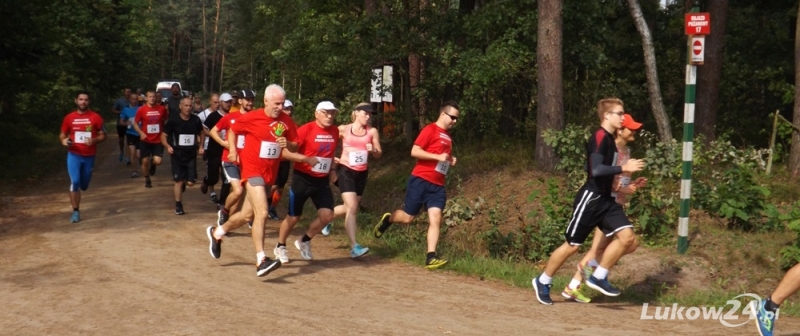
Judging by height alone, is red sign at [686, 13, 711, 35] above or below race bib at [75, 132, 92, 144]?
above

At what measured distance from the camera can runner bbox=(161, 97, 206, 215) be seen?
50.3 feet

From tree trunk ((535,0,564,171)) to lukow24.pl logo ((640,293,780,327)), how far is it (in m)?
6.64

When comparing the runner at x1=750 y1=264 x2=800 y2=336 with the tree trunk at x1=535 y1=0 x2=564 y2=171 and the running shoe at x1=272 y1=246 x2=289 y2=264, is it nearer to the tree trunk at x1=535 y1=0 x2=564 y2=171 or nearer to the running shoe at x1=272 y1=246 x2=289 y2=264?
the running shoe at x1=272 y1=246 x2=289 y2=264

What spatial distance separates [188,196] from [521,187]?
6186 mm

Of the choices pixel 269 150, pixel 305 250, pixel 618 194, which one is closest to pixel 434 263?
pixel 305 250

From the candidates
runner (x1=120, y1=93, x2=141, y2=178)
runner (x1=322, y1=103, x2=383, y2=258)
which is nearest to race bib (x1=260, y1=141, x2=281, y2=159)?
runner (x1=322, y1=103, x2=383, y2=258)

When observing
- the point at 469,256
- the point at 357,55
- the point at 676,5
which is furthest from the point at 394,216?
the point at 676,5

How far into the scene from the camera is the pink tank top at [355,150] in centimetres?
1174

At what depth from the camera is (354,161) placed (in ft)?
38.8

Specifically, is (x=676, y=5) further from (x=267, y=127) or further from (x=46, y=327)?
(x=46, y=327)

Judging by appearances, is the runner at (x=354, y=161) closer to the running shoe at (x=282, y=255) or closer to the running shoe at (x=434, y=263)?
the running shoe at (x=282, y=255)

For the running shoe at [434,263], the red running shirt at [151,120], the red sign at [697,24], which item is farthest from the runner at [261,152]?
the red running shirt at [151,120]

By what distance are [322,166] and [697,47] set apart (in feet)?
14.8

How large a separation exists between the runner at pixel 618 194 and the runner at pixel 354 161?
10.2ft
